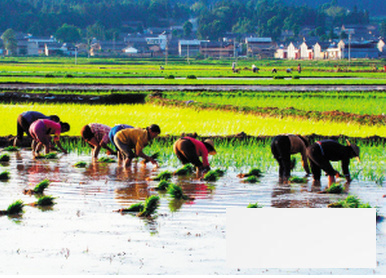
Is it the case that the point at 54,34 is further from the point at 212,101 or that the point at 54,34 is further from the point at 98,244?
the point at 98,244

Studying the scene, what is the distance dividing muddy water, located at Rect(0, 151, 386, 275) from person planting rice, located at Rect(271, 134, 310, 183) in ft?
0.65

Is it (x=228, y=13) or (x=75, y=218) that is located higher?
(x=228, y=13)

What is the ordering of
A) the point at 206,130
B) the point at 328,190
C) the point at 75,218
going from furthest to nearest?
the point at 206,130 → the point at 328,190 → the point at 75,218

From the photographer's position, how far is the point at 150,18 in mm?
154625

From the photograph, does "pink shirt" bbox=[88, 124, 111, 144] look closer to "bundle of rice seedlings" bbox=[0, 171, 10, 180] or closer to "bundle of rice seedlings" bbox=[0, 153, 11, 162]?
"bundle of rice seedlings" bbox=[0, 153, 11, 162]

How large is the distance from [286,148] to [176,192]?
1.71 m

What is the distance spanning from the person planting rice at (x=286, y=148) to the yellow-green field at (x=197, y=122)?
11.9ft

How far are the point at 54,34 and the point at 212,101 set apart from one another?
108 metres

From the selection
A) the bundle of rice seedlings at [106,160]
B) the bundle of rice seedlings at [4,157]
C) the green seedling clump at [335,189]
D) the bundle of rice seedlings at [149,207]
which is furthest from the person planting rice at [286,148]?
the bundle of rice seedlings at [4,157]

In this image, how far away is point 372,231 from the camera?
13.5 feet

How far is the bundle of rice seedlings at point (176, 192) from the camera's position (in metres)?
6.87

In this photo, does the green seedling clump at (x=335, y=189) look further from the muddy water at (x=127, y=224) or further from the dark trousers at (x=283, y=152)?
the dark trousers at (x=283, y=152)

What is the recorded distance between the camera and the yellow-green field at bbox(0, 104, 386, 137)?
40.4ft


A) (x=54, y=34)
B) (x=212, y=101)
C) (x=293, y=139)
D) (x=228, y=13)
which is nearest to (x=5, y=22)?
(x=54, y=34)
